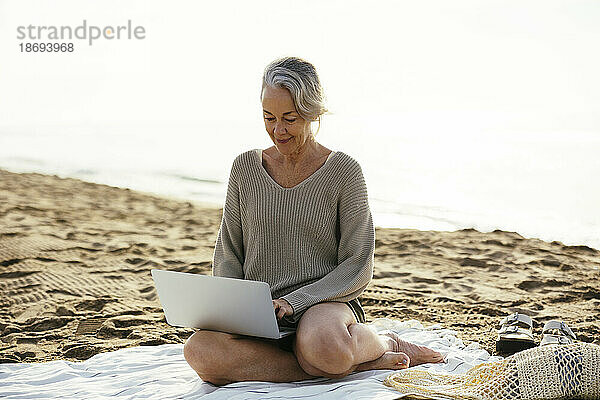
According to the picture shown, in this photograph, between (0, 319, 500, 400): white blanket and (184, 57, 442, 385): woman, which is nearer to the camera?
(0, 319, 500, 400): white blanket

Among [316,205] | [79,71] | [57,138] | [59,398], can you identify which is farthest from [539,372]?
[79,71]

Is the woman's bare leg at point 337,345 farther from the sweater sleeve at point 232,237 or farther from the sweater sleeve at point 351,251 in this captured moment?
the sweater sleeve at point 232,237

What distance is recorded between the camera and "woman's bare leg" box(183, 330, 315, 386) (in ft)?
9.12

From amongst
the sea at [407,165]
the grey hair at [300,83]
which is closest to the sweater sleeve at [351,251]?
the grey hair at [300,83]

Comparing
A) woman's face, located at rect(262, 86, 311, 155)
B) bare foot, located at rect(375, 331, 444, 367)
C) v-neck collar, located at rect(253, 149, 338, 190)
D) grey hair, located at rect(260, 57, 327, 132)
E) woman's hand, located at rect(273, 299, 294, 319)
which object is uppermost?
grey hair, located at rect(260, 57, 327, 132)

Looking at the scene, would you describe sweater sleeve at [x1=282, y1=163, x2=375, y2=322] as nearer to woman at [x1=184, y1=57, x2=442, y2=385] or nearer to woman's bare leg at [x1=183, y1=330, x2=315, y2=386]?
woman at [x1=184, y1=57, x2=442, y2=385]

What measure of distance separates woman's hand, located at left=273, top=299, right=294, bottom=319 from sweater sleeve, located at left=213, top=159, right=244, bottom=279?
1.11 feet

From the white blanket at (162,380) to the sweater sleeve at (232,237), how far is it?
42 cm

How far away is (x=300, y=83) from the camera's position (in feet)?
9.02

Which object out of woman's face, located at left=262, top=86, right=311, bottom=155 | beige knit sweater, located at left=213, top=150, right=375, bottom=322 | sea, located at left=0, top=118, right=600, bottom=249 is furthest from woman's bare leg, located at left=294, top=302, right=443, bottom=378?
sea, located at left=0, top=118, right=600, bottom=249

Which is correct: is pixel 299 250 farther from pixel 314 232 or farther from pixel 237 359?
pixel 237 359

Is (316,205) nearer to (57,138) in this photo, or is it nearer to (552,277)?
(552,277)

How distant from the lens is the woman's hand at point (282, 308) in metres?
2.73

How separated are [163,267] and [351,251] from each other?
8.76 feet
